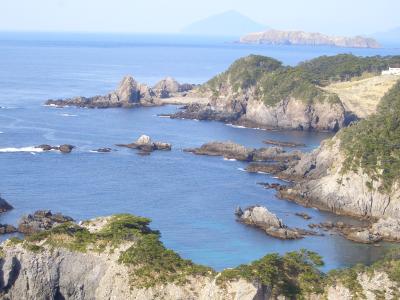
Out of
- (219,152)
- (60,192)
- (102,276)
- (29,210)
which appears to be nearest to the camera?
(102,276)

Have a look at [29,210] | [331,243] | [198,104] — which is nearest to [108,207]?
[29,210]

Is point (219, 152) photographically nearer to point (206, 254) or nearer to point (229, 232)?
point (229, 232)

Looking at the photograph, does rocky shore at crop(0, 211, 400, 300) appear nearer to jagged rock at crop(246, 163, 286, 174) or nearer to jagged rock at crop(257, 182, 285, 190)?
jagged rock at crop(257, 182, 285, 190)

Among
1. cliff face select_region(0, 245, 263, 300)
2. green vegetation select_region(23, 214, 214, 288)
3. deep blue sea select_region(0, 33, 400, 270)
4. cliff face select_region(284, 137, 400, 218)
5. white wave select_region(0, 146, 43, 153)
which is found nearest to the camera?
green vegetation select_region(23, 214, 214, 288)

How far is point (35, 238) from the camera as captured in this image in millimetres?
46125

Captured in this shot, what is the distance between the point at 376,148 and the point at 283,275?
119 feet

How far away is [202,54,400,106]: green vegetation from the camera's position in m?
122

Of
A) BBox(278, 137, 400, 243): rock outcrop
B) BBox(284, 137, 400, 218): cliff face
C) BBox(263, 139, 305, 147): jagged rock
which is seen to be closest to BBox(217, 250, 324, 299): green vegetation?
BBox(278, 137, 400, 243): rock outcrop

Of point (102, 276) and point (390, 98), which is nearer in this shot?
point (102, 276)

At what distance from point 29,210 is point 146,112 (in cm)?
6425

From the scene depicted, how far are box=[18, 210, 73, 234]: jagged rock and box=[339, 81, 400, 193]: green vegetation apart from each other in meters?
27.9

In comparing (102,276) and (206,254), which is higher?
(102,276)

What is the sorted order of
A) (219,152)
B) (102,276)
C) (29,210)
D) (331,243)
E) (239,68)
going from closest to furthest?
1. (102,276)
2. (331,243)
3. (29,210)
4. (219,152)
5. (239,68)

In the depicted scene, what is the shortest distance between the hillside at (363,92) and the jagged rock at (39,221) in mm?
65392
